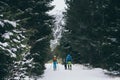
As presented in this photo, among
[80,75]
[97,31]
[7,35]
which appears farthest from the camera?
[97,31]

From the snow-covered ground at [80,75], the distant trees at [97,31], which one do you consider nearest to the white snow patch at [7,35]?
the snow-covered ground at [80,75]

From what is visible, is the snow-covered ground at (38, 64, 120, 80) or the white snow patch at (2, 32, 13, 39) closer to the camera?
the white snow patch at (2, 32, 13, 39)

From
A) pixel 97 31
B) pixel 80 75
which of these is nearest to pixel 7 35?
pixel 80 75

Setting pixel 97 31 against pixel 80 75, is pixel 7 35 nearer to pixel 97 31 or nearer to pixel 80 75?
pixel 80 75

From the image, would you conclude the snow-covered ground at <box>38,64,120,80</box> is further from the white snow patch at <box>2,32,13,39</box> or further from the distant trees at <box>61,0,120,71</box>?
the white snow patch at <box>2,32,13,39</box>

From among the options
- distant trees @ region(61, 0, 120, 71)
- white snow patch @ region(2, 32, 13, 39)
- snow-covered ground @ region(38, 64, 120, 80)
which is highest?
distant trees @ region(61, 0, 120, 71)

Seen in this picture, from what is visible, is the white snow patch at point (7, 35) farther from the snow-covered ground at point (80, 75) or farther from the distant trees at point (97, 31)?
the distant trees at point (97, 31)

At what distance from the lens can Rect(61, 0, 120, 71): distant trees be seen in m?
23.1

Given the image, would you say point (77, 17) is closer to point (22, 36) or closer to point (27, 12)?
point (27, 12)

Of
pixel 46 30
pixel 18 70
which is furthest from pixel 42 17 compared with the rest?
pixel 18 70

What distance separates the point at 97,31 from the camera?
86.0ft

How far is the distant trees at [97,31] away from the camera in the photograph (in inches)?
911

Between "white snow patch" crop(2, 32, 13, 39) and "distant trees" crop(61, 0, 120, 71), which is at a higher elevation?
"distant trees" crop(61, 0, 120, 71)

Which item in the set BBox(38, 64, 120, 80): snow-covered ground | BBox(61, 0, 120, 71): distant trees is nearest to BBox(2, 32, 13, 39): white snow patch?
BBox(38, 64, 120, 80): snow-covered ground
